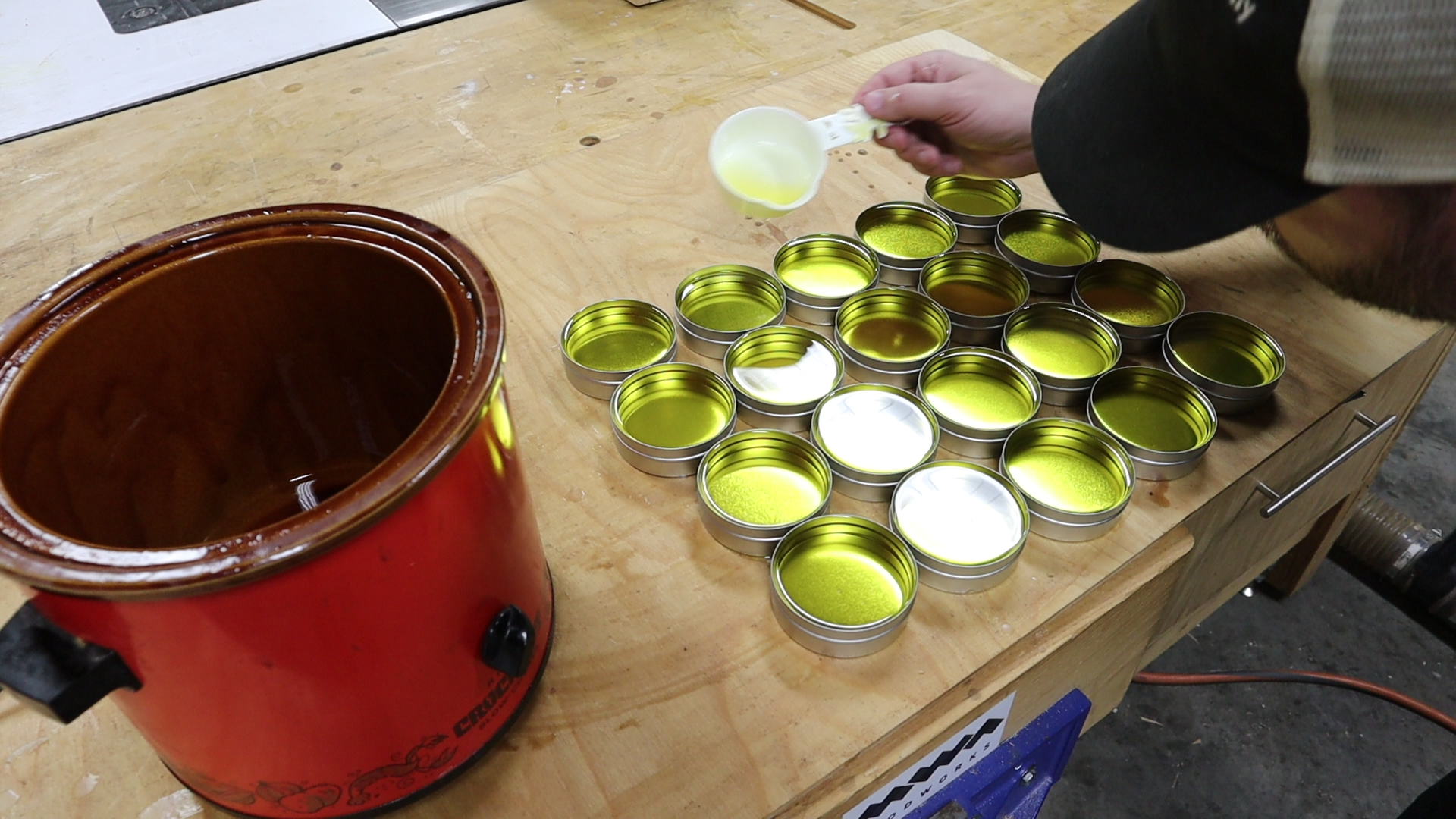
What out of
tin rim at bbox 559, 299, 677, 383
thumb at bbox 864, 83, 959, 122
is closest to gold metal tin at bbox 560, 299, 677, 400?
tin rim at bbox 559, 299, 677, 383

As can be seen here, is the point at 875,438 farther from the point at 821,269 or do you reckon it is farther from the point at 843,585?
the point at 821,269

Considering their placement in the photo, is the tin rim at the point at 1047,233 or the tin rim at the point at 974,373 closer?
the tin rim at the point at 974,373

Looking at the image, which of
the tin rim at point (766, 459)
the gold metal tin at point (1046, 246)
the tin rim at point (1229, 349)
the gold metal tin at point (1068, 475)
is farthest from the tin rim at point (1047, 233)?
the tin rim at point (766, 459)

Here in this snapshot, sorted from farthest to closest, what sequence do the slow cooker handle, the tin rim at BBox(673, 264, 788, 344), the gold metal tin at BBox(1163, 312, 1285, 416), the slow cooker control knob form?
the tin rim at BBox(673, 264, 788, 344)
the gold metal tin at BBox(1163, 312, 1285, 416)
the slow cooker control knob
the slow cooker handle

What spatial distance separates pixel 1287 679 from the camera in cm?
182

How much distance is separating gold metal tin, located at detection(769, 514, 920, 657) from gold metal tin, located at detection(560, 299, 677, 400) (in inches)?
10.6

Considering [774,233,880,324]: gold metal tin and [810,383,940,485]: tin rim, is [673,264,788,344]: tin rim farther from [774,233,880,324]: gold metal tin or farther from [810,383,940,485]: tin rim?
[810,383,940,485]: tin rim

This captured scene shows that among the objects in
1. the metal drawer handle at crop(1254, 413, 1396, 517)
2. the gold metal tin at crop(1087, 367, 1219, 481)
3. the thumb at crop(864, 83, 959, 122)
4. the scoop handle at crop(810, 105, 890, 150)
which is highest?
the thumb at crop(864, 83, 959, 122)

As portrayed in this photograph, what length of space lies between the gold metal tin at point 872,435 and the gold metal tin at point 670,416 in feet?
0.34

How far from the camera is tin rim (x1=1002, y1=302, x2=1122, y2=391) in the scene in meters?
1.01

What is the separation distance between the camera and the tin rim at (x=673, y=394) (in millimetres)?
894

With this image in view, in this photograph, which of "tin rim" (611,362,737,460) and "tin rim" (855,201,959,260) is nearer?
"tin rim" (611,362,737,460)

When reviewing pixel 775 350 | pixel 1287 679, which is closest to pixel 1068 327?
pixel 775 350

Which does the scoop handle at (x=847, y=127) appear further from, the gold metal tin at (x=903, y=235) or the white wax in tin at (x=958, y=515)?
the white wax in tin at (x=958, y=515)
